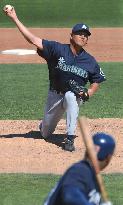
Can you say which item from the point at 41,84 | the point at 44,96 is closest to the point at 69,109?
the point at 44,96

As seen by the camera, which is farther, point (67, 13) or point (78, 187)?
point (67, 13)

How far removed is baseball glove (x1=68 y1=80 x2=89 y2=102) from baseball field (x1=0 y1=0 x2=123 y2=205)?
2.84 feet

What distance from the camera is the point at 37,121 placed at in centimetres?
1238

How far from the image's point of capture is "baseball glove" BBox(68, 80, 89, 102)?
9.77 m

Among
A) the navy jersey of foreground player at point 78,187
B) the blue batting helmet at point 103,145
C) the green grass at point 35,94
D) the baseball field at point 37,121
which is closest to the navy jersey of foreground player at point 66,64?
the baseball field at point 37,121

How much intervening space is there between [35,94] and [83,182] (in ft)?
34.0

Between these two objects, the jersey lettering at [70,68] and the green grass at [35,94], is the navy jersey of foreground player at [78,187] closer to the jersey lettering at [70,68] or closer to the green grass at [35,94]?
the jersey lettering at [70,68]

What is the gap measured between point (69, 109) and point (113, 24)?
2170 centimetres

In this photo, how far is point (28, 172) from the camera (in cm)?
914

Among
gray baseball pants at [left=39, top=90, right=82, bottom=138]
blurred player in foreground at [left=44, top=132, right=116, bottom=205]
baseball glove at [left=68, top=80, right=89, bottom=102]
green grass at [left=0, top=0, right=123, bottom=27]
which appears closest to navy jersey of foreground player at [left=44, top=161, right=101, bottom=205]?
blurred player in foreground at [left=44, top=132, right=116, bottom=205]

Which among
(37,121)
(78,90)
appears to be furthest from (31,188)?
(37,121)

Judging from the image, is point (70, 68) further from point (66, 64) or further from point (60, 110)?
point (60, 110)

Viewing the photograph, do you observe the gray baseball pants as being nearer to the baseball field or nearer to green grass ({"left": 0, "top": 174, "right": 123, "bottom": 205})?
the baseball field

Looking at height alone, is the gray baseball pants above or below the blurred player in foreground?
below
